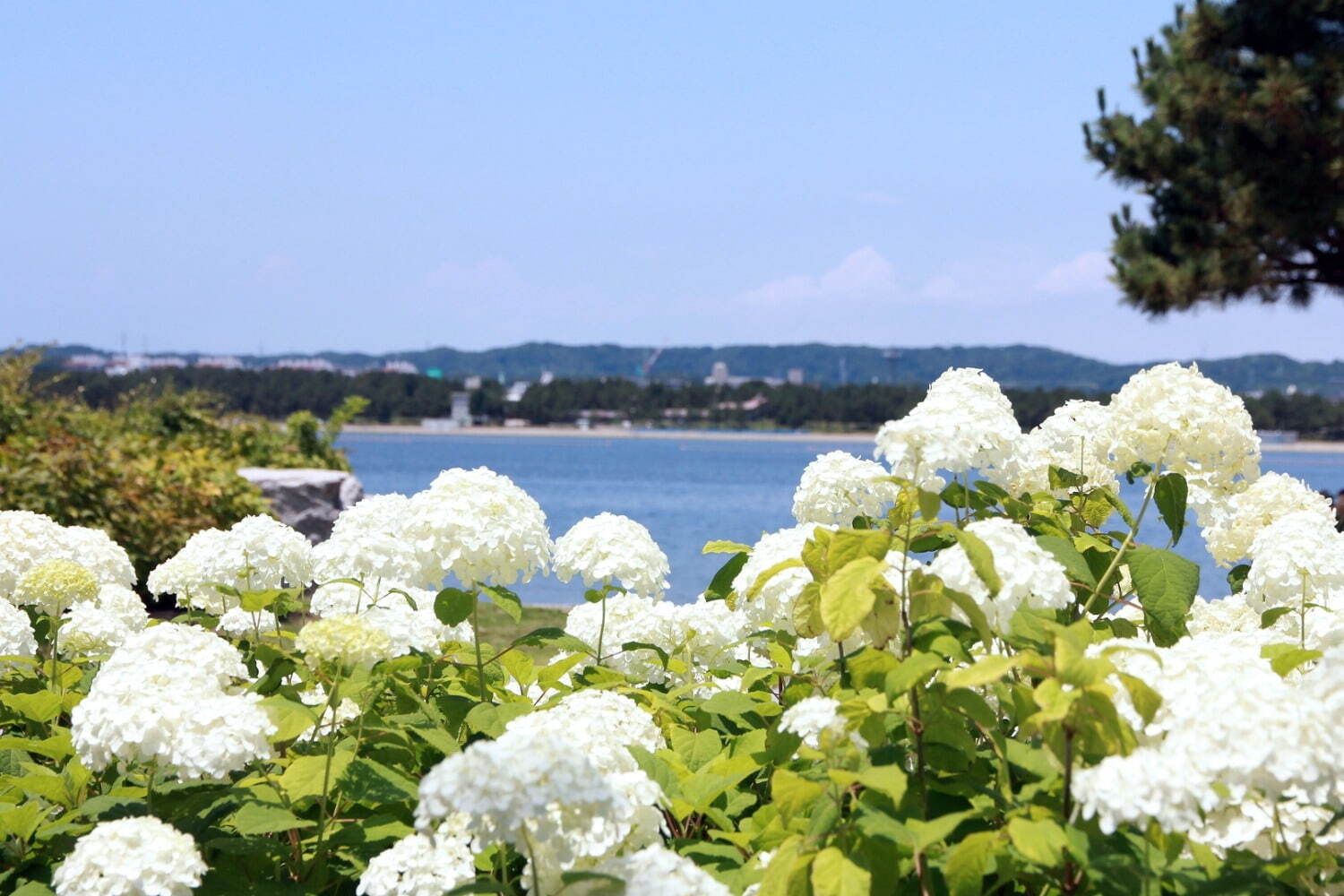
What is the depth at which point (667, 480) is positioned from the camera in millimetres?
52125

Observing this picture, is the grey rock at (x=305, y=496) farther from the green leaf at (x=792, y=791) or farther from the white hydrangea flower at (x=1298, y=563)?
the green leaf at (x=792, y=791)

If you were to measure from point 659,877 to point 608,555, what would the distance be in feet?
5.00

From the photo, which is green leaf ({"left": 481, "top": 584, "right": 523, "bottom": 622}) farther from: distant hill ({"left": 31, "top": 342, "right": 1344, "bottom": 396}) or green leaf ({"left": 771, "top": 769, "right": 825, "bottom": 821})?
distant hill ({"left": 31, "top": 342, "right": 1344, "bottom": 396})

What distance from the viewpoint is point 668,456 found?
83.8m

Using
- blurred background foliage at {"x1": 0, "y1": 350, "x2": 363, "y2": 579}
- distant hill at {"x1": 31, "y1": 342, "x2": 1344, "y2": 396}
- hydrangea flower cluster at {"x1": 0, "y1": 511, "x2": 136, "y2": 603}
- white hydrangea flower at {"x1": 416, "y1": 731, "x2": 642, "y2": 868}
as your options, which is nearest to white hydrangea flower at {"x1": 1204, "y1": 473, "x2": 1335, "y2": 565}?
white hydrangea flower at {"x1": 416, "y1": 731, "x2": 642, "y2": 868}

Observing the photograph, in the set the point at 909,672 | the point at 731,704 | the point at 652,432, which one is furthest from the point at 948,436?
the point at 652,432

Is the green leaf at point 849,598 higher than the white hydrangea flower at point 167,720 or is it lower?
higher

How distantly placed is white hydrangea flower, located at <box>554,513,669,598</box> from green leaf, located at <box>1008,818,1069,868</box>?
161 centimetres

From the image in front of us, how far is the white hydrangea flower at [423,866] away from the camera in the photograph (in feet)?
6.04

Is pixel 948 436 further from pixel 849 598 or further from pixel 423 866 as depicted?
pixel 423 866

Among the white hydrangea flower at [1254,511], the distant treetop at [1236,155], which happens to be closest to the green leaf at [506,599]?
the white hydrangea flower at [1254,511]

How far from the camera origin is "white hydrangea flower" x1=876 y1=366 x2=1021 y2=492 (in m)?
1.96

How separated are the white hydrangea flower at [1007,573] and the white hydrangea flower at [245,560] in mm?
1787

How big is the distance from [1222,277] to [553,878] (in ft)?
48.6
